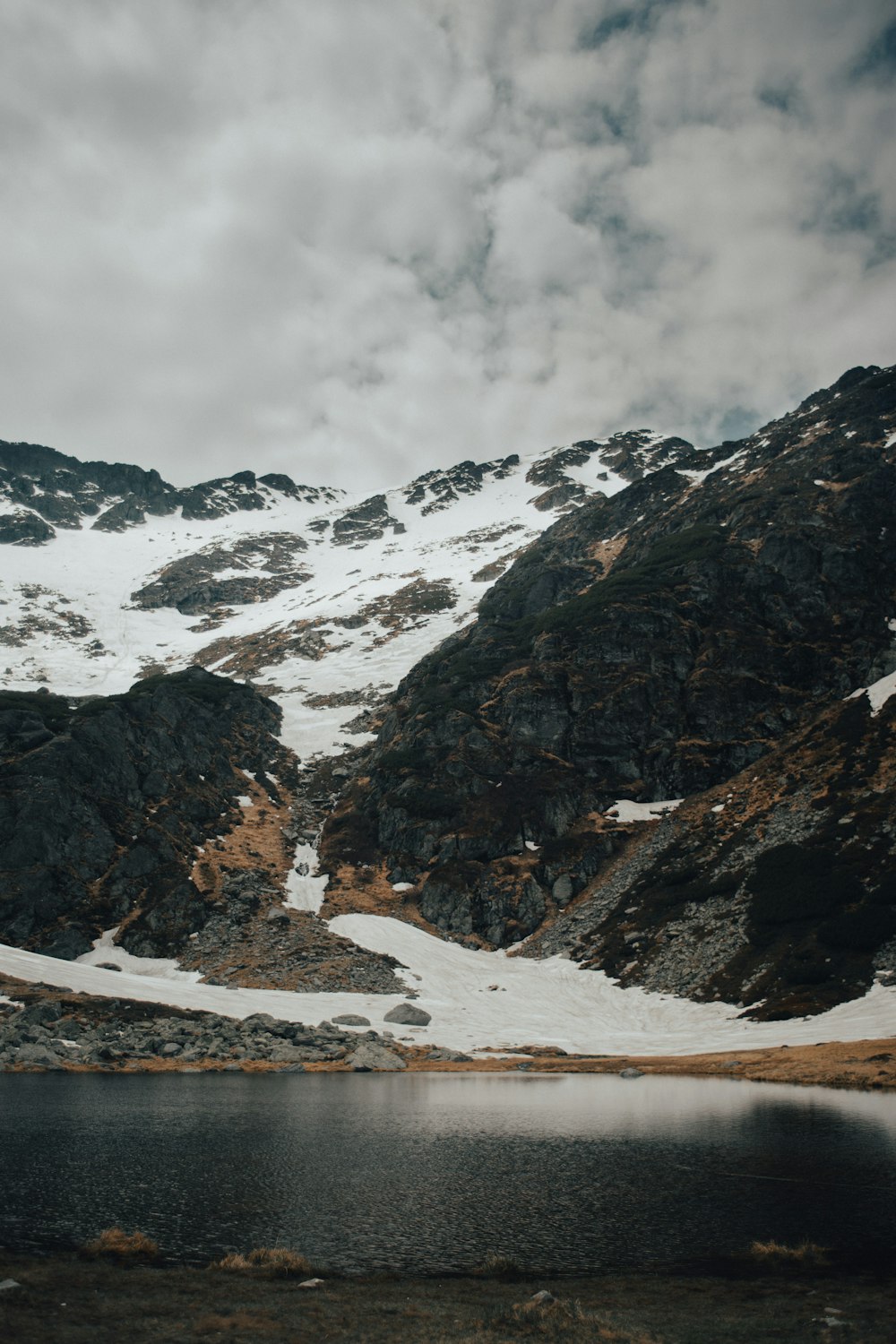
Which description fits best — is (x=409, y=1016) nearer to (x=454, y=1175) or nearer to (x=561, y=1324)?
(x=454, y=1175)

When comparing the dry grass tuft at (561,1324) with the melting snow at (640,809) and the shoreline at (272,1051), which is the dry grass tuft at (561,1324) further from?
the melting snow at (640,809)

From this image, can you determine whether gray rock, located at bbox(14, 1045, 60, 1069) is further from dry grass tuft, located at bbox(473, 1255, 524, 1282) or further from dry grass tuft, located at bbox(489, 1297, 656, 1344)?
dry grass tuft, located at bbox(489, 1297, 656, 1344)

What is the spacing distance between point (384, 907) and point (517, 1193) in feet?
295

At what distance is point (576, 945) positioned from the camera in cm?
10281

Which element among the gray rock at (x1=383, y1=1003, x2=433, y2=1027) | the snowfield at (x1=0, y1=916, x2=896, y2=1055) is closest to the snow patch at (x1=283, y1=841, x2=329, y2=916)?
the snowfield at (x1=0, y1=916, x2=896, y2=1055)

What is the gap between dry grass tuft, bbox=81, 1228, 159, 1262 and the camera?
70.4ft

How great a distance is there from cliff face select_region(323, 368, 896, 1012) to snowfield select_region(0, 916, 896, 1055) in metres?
4.06

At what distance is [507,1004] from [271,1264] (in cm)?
7595

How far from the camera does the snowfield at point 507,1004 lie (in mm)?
70312

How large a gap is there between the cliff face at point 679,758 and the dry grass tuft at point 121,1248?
67072 mm

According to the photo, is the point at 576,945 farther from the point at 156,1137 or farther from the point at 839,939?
the point at 156,1137

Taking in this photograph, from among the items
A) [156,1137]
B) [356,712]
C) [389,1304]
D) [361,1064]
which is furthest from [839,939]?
[356,712]

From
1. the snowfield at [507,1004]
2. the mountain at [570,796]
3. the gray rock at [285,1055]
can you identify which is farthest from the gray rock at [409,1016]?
the gray rock at [285,1055]

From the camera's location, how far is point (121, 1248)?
71.5 feet
